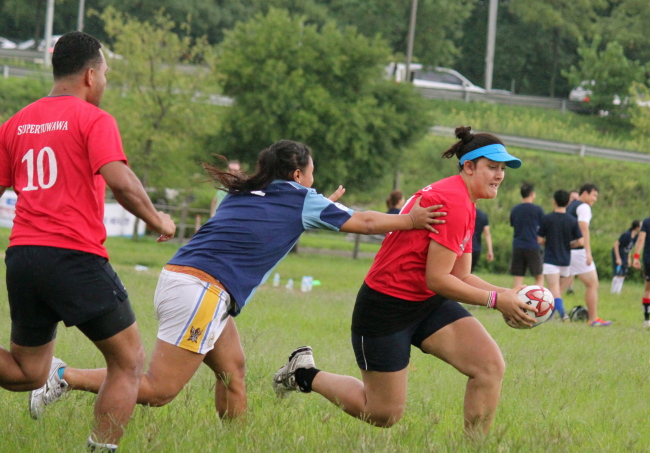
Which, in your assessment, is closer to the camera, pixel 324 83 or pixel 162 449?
pixel 162 449

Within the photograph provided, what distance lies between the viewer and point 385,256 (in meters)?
5.74

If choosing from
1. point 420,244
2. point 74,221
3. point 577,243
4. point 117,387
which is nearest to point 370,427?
point 420,244

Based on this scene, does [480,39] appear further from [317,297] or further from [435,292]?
[435,292]

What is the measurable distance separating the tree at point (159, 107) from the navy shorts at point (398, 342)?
980 inches

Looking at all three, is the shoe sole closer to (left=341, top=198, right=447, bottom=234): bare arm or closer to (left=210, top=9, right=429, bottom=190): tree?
(left=341, top=198, right=447, bottom=234): bare arm

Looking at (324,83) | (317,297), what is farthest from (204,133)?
(317,297)

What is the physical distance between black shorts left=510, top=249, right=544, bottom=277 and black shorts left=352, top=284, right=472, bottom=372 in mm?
9362

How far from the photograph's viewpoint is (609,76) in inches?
1996

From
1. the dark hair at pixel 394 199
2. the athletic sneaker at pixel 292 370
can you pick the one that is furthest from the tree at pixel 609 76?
the athletic sneaker at pixel 292 370

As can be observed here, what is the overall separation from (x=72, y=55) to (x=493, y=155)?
8.33 ft

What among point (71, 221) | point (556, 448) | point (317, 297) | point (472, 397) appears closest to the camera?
point (71, 221)

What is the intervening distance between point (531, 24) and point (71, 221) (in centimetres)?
6628

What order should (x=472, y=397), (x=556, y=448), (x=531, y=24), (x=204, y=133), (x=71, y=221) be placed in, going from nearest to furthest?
1. (x=71, y=221)
2. (x=556, y=448)
3. (x=472, y=397)
4. (x=204, y=133)
5. (x=531, y=24)

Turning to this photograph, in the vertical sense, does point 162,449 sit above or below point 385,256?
below
